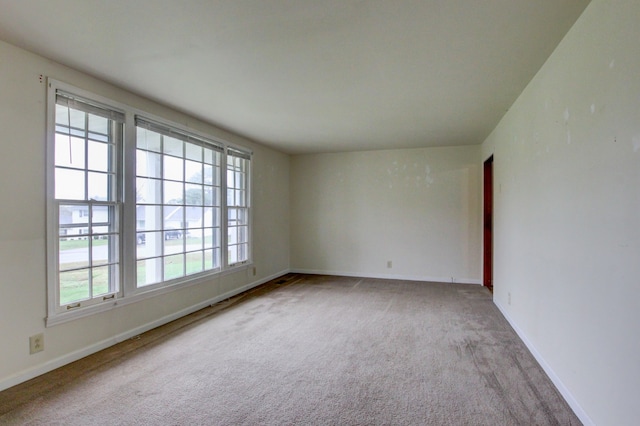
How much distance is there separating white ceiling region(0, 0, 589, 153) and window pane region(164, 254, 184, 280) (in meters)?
1.75

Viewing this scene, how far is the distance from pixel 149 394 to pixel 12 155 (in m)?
1.99

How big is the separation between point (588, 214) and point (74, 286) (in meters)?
3.83

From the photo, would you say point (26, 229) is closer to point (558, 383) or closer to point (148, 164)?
point (148, 164)

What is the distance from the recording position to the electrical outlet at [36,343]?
2.48m

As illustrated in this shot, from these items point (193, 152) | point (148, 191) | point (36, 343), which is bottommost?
point (36, 343)

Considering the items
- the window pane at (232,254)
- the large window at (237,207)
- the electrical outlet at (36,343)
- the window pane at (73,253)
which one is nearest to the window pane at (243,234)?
the large window at (237,207)

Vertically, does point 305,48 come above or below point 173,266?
above

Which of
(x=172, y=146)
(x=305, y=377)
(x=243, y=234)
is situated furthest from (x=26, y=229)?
(x=243, y=234)

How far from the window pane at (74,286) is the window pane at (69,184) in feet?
2.11

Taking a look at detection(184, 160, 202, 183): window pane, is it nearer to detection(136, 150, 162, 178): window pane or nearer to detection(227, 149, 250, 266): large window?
detection(136, 150, 162, 178): window pane

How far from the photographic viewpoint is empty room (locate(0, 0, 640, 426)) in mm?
1889

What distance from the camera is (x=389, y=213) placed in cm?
626

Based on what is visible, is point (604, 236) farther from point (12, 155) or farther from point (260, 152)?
point (260, 152)

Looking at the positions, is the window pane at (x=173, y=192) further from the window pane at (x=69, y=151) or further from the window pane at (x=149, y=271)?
the window pane at (x=69, y=151)
